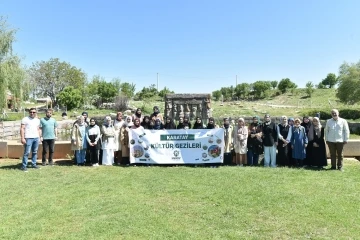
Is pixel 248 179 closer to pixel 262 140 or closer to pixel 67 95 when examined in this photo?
pixel 262 140

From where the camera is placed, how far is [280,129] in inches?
352

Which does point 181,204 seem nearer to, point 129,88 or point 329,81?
point 129,88

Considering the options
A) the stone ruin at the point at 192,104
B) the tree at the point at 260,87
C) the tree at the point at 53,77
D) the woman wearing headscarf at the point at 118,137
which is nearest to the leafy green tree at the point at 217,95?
the tree at the point at 260,87

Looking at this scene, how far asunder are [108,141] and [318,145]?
6.04 metres

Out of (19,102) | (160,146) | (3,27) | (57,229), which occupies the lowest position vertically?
(57,229)

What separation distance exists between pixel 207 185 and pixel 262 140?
285 cm

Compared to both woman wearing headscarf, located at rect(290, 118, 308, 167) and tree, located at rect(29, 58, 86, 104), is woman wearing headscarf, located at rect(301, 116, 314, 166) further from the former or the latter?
tree, located at rect(29, 58, 86, 104)

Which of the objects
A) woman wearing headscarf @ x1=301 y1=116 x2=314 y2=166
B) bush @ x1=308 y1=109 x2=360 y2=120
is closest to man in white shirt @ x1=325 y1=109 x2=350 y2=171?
woman wearing headscarf @ x1=301 y1=116 x2=314 y2=166

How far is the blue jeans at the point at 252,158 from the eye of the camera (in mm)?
9055

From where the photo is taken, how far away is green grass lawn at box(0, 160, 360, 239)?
4359 millimetres

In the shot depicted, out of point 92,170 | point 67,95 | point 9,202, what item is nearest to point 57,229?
point 9,202

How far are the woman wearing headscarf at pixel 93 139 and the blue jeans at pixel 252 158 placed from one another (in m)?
4.49

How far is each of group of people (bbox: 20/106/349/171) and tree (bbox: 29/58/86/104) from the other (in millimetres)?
52237

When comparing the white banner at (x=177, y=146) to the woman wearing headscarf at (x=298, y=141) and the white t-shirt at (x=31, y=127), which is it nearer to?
the woman wearing headscarf at (x=298, y=141)
